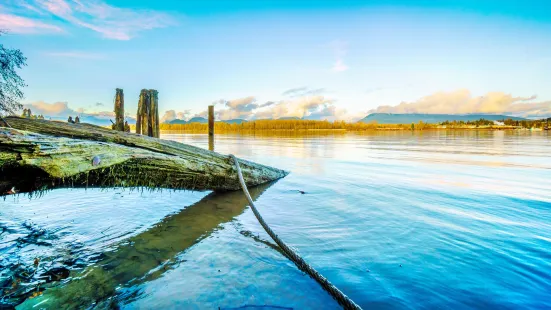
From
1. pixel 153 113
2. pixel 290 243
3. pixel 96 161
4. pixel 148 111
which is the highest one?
pixel 148 111

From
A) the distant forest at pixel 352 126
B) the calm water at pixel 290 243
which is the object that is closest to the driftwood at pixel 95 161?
the calm water at pixel 290 243

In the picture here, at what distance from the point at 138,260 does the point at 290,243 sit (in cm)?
213

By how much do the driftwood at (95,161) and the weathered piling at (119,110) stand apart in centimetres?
818

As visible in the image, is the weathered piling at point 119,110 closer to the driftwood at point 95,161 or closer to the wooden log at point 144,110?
the wooden log at point 144,110

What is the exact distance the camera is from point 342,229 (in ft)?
15.4

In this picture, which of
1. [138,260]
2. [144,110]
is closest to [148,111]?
[144,110]

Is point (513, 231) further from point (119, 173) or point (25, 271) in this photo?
point (25, 271)

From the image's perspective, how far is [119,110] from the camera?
12.3 meters

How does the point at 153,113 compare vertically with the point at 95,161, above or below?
above

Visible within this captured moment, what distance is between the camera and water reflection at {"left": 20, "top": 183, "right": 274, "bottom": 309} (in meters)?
2.63

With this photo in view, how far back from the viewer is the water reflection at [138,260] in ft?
8.62

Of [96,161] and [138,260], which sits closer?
[138,260]

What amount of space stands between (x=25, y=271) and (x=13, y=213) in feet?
10.6

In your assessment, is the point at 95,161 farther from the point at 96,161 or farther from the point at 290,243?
the point at 290,243
